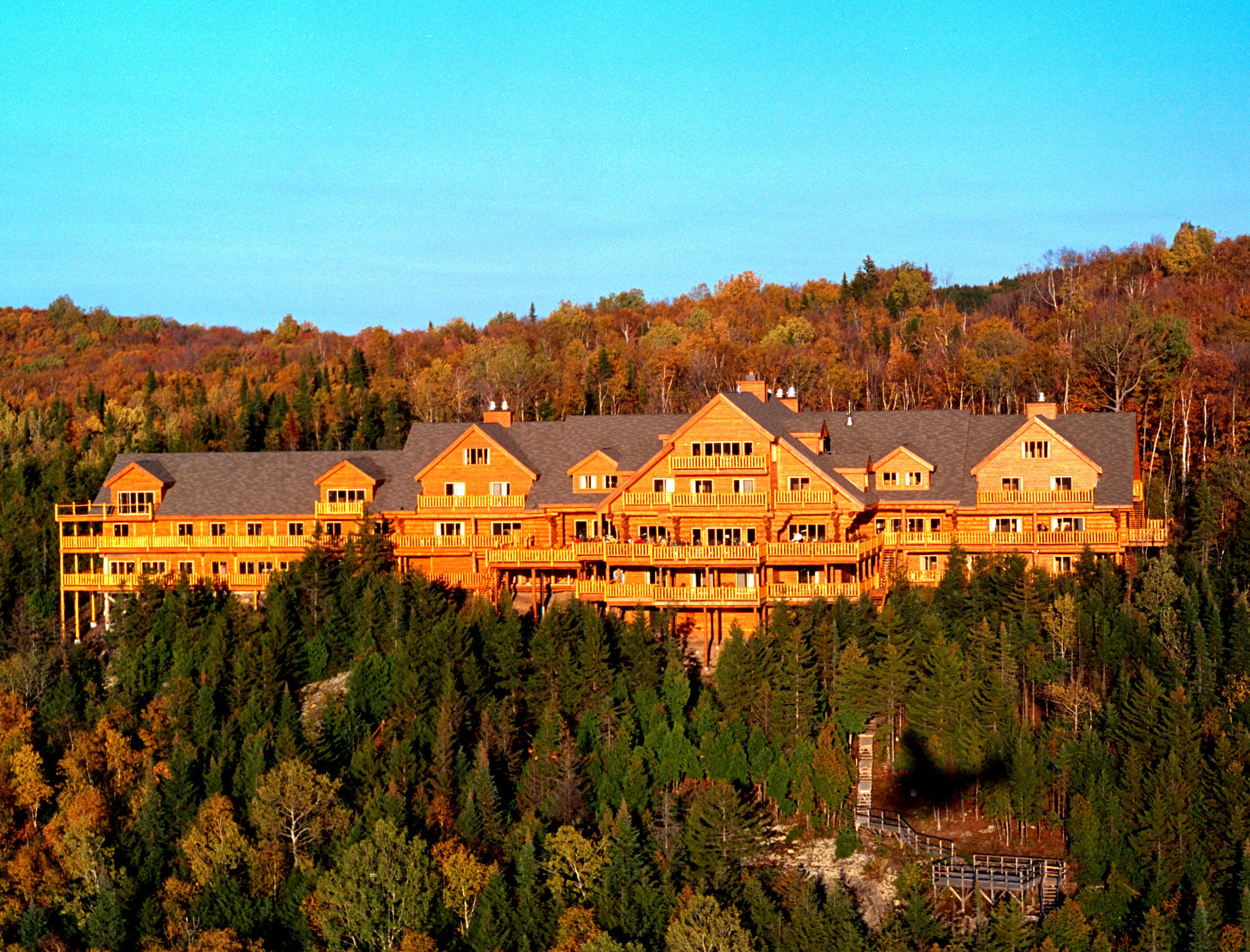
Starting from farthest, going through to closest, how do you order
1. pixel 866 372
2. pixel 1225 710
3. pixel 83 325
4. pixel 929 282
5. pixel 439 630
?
pixel 83 325 < pixel 929 282 < pixel 866 372 < pixel 439 630 < pixel 1225 710

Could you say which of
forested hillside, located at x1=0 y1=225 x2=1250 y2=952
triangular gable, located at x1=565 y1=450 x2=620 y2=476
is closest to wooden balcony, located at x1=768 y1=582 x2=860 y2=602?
forested hillside, located at x1=0 y1=225 x2=1250 y2=952

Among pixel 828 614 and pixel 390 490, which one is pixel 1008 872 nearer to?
pixel 828 614

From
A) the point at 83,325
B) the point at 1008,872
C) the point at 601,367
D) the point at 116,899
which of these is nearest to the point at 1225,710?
the point at 1008,872

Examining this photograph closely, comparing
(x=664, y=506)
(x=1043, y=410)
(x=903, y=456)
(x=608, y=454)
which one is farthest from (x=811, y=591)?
(x=1043, y=410)

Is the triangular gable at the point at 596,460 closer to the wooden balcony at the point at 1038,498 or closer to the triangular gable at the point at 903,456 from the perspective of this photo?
the triangular gable at the point at 903,456

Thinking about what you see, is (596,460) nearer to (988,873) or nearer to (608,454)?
(608,454)
